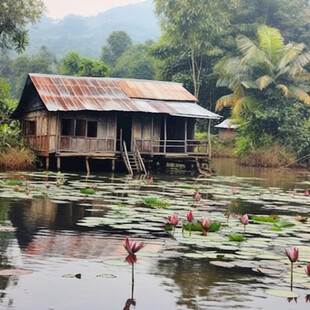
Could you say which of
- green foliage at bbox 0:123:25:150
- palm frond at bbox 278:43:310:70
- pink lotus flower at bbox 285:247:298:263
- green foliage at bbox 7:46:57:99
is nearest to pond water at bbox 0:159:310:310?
pink lotus flower at bbox 285:247:298:263

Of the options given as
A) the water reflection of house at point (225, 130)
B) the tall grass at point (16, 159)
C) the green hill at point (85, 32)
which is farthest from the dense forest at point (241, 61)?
the green hill at point (85, 32)

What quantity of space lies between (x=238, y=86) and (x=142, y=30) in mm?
146094

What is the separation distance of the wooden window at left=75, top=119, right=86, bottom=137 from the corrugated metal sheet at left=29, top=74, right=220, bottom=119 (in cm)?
103

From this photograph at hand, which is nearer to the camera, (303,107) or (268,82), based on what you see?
(268,82)

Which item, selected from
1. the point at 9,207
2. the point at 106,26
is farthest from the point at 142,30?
the point at 9,207

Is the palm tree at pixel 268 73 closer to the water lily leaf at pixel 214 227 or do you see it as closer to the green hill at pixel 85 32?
the water lily leaf at pixel 214 227

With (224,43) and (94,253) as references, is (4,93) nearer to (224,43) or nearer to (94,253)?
(224,43)

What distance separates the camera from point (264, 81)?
28875mm

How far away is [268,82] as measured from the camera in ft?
95.6

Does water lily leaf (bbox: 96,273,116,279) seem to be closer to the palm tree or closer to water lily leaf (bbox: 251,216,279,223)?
water lily leaf (bbox: 251,216,279,223)

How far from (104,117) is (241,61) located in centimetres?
1065

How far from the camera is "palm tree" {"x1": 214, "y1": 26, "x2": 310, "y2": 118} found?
29281 mm

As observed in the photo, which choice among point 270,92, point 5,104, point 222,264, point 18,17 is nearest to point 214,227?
point 222,264

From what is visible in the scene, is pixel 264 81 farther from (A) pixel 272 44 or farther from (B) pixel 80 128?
(B) pixel 80 128
